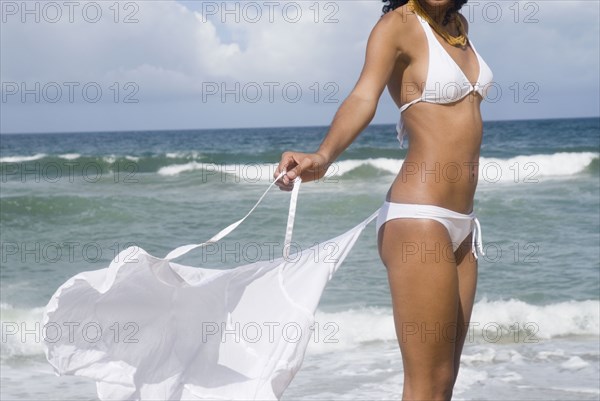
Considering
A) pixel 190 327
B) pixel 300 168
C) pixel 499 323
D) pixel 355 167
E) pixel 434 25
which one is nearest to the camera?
pixel 300 168

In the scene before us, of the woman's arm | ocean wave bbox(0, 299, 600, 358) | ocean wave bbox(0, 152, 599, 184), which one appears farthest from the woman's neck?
ocean wave bbox(0, 152, 599, 184)

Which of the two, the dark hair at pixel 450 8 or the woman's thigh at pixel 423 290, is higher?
the dark hair at pixel 450 8

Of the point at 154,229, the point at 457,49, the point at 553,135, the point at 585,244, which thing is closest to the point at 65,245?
the point at 154,229

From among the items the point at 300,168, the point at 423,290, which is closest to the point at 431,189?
the point at 423,290

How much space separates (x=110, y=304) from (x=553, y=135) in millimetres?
38126

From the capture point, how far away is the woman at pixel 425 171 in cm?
240

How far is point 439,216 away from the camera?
8.00ft

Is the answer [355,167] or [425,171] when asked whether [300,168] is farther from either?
[355,167]

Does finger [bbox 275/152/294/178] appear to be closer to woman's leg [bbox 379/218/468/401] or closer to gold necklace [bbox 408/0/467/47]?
woman's leg [bbox 379/218/468/401]

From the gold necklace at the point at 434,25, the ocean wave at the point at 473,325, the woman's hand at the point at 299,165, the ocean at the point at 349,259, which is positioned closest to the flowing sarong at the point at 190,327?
the woman's hand at the point at 299,165

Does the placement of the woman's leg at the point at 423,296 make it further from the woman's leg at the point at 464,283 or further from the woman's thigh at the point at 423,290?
the woman's leg at the point at 464,283

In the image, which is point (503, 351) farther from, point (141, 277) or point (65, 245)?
point (65, 245)

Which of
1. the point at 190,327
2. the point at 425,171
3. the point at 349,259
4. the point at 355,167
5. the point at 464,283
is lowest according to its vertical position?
the point at 355,167

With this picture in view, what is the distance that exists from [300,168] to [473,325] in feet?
17.1
